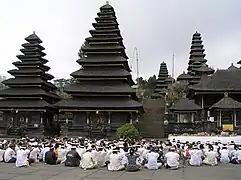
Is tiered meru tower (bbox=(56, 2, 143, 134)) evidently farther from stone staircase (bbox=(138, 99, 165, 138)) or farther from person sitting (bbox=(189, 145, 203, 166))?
person sitting (bbox=(189, 145, 203, 166))

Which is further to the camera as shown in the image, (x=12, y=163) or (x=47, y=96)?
(x=47, y=96)

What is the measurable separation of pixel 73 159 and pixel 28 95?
2995cm

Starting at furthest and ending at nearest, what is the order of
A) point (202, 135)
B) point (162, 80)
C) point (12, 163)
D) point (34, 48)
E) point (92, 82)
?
point (162, 80) < point (34, 48) < point (92, 82) < point (202, 135) < point (12, 163)

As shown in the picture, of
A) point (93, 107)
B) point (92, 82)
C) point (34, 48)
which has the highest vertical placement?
point (34, 48)

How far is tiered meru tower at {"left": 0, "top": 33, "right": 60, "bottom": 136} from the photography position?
47.8 metres

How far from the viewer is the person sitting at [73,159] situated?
20.7 m

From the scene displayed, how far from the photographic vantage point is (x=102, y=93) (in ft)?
149

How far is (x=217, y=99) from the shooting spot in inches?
1828

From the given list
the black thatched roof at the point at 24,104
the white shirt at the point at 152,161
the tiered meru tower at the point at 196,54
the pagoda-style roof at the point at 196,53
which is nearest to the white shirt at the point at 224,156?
the white shirt at the point at 152,161

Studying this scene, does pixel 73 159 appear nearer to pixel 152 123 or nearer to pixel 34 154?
pixel 34 154

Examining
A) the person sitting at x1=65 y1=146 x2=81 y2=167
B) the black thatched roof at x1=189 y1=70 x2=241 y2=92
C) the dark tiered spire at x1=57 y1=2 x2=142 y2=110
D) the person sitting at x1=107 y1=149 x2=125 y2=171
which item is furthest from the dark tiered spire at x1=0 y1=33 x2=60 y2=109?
the person sitting at x1=107 y1=149 x2=125 y2=171

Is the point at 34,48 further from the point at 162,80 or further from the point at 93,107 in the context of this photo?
the point at 162,80

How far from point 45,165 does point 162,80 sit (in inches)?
3242

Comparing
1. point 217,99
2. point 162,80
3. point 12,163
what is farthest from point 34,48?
point 162,80
